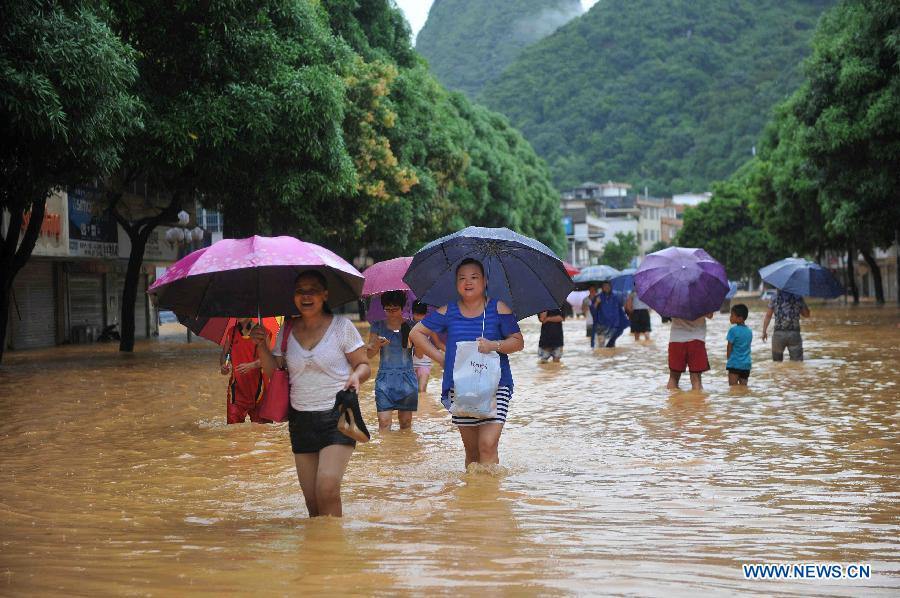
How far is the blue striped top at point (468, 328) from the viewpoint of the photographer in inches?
324

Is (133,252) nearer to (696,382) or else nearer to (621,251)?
(696,382)

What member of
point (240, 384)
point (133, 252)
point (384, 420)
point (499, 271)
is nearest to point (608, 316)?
point (133, 252)

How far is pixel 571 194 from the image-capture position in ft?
494

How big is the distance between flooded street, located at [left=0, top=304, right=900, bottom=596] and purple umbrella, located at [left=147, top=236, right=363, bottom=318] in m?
1.29

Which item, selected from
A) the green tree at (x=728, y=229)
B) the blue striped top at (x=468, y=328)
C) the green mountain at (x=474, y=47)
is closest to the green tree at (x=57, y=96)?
the blue striped top at (x=468, y=328)

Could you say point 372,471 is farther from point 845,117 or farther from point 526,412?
point 845,117

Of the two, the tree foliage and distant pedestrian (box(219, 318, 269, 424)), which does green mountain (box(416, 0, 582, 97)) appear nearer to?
the tree foliage

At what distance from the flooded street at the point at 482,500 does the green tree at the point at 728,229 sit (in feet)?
272

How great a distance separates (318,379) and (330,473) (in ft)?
1.72

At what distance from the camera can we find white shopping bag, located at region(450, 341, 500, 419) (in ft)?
26.7

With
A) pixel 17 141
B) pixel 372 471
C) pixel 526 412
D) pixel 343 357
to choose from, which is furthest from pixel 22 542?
pixel 17 141

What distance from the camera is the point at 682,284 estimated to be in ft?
49.4

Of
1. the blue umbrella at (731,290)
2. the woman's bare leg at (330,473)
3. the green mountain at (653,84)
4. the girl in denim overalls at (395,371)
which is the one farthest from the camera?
the green mountain at (653,84)

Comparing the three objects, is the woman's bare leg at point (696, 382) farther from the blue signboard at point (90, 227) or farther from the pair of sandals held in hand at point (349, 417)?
the blue signboard at point (90, 227)
